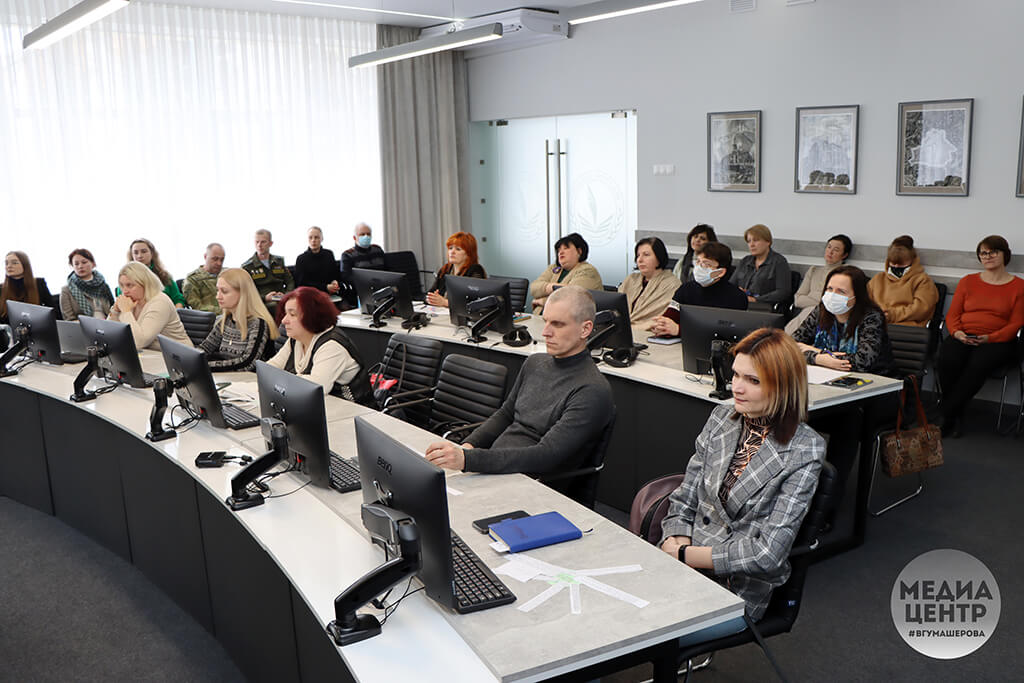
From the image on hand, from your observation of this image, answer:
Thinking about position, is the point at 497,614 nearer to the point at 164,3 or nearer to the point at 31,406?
the point at 31,406

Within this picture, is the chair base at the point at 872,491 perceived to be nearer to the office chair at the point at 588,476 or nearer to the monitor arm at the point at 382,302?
the office chair at the point at 588,476

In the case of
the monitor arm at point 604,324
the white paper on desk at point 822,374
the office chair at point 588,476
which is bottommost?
the office chair at point 588,476

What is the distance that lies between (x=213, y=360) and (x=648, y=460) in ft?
8.62

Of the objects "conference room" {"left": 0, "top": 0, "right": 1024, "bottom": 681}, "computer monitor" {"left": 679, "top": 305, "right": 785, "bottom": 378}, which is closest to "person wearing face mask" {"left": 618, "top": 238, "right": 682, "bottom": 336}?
"conference room" {"left": 0, "top": 0, "right": 1024, "bottom": 681}

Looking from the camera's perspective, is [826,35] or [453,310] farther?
[826,35]

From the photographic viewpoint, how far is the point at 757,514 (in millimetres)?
2549

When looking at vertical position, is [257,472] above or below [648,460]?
above

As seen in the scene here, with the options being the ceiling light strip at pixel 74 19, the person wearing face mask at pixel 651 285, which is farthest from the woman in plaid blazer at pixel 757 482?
the ceiling light strip at pixel 74 19

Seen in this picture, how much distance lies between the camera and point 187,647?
11.4ft

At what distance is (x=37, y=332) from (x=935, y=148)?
620cm

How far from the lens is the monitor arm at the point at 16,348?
4.98 m

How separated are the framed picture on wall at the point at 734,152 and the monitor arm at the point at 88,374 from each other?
17.7ft

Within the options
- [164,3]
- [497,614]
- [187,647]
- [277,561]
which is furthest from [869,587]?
[164,3]

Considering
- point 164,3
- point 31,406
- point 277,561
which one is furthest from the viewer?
point 164,3
